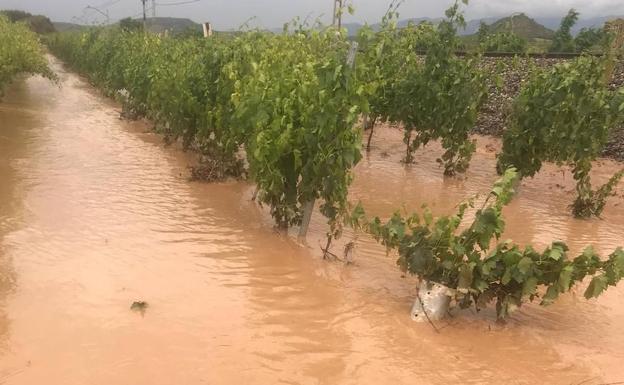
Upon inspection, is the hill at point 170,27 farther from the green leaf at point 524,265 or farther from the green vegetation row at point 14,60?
the green leaf at point 524,265

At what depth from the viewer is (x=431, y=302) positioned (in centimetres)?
438

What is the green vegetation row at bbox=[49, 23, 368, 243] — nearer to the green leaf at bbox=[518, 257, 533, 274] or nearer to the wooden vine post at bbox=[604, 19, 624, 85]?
the green leaf at bbox=[518, 257, 533, 274]

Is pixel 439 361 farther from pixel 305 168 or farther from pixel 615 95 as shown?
pixel 615 95

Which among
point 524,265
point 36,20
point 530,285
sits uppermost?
point 36,20

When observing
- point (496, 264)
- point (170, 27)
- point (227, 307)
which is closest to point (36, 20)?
point (170, 27)

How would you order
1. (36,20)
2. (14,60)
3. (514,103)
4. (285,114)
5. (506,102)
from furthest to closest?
(36,20) → (14,60) → (506,102) → (514,103) → (285,114)

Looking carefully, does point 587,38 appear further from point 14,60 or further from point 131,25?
point 131,25

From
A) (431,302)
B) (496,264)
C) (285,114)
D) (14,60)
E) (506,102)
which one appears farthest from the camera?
(14,60)

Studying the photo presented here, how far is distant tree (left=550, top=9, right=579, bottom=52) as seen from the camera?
80.4 ft

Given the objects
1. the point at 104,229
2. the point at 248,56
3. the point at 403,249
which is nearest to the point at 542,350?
the point at 403,249

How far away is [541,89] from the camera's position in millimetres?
8500

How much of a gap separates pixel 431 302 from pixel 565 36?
25881 mm

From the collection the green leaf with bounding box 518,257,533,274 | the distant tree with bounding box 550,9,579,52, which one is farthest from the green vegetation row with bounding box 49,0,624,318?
the distant tree with bounding box 550,9,579,52

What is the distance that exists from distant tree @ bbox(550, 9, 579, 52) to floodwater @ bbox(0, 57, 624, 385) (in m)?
18.9
